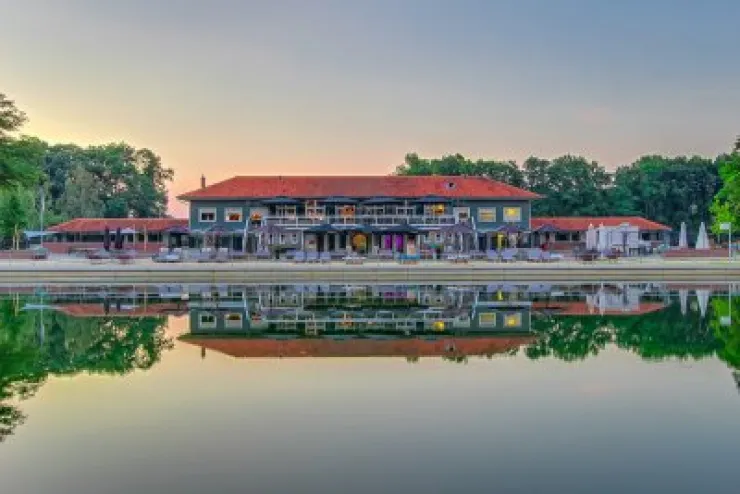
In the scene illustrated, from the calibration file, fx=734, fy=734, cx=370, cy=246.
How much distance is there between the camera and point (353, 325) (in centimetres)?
1734

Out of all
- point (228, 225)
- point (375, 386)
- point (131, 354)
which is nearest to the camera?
point (375, 386)

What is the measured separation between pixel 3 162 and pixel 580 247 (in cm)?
3438

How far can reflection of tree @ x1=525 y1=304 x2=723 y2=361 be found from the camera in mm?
A: 13641

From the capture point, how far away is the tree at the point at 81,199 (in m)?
59.5

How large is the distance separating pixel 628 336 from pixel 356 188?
1269 inches

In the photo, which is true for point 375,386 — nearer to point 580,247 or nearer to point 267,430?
point 267,430

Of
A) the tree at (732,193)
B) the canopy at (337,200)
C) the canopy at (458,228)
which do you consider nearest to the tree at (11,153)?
the canopy at (337,200)

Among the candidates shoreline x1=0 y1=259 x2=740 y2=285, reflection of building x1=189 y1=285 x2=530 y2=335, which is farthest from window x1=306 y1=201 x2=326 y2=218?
reflection of building x1=189 y1=285 x2=530 y2=335

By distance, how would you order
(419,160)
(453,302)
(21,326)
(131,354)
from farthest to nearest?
(419,160) → (453,302) → (21,326) → (131,354)

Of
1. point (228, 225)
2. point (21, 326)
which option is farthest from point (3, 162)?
point (21, 326)

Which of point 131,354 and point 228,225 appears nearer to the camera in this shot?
point 131,354

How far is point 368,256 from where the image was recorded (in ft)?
132

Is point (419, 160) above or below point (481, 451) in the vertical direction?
above

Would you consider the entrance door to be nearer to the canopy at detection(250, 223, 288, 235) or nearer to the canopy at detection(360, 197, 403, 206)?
the canopy at detection(360, 197, 403, 206)
